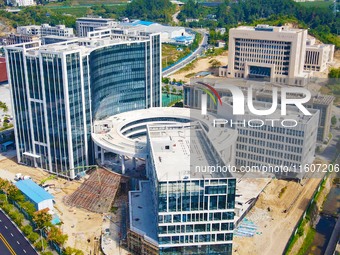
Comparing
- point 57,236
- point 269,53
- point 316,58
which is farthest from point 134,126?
point 316,58

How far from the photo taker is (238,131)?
6656 centimetres

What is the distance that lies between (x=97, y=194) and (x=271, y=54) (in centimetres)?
7043

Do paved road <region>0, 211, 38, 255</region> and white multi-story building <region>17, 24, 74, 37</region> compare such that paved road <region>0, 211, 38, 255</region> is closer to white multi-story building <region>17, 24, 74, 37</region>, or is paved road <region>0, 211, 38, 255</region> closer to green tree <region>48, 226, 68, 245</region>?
green tree <region>48, 226, 68, 245</region>

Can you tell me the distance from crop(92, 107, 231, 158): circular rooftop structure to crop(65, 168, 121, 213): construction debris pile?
177 inches

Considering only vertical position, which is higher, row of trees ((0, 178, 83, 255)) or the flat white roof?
the flat white roof

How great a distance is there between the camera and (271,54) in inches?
4434

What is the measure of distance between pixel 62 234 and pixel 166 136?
60.4 feet

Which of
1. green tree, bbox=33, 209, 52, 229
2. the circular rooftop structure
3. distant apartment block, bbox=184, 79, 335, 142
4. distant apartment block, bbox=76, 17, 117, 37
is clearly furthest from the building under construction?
distant apartment block, bbox=76, 17, 117, 37

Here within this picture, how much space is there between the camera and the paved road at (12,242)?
1951 inches

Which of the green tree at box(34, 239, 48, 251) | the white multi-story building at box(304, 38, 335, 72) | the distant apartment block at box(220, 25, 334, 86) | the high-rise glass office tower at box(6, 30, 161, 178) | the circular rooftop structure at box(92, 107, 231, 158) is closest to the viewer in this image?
the green tree at box(34, 239, 48, 251)

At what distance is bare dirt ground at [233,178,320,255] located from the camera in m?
51.4

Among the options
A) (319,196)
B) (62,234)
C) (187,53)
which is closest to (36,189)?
(62,234)

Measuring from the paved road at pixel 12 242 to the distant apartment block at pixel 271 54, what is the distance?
7770 centimetres

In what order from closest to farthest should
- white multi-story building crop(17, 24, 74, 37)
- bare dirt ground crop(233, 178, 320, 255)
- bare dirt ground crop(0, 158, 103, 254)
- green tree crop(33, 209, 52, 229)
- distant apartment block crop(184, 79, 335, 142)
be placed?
bare dirt ground crop(233, 178, 320, 255)
green tree crop(33, 209, 52, 229)
bare dirt ground crop(0, 158, 103, 254)
distant apartment block crop(184, 79, 335, 142)
white multi-story building crop(17, 24, 74, 37)
